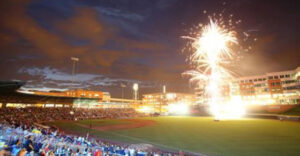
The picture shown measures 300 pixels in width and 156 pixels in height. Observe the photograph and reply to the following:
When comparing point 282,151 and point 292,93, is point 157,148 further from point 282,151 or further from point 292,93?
point 292,93

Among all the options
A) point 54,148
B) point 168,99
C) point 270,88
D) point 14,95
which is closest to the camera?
point 54,148

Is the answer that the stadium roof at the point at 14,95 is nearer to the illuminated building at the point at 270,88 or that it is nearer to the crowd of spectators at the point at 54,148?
the crowd of spectators at the point at 54,148

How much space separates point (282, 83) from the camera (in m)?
78.4

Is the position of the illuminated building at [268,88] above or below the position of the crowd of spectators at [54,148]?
above

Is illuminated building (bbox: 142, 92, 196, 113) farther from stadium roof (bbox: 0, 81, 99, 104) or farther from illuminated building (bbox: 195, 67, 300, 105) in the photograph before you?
stadium roof (bbox: 0, 81, 99, 104)

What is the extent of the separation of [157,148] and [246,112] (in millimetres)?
57355

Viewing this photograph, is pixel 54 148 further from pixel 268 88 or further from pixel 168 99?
pixel 168 99

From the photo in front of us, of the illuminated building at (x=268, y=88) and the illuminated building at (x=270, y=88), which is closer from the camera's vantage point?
the illuminated building at (x=270, y=88)

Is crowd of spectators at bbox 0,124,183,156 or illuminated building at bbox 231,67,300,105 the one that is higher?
illuminated building at bbox 231,67,300,105

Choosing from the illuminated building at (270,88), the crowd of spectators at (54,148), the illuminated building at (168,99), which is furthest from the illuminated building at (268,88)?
the crowd of spectators at (54,148)

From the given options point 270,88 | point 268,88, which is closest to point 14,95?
point 270,88

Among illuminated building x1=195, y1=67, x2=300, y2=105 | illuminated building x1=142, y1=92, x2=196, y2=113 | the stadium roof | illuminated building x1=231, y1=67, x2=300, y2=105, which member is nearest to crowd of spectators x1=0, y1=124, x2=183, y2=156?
the stadium roof

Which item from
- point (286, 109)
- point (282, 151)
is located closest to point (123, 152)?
point (282, 151)

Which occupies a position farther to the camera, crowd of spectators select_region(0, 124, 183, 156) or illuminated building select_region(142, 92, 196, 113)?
illuminated building select_region(142, 92, 196, 113)
